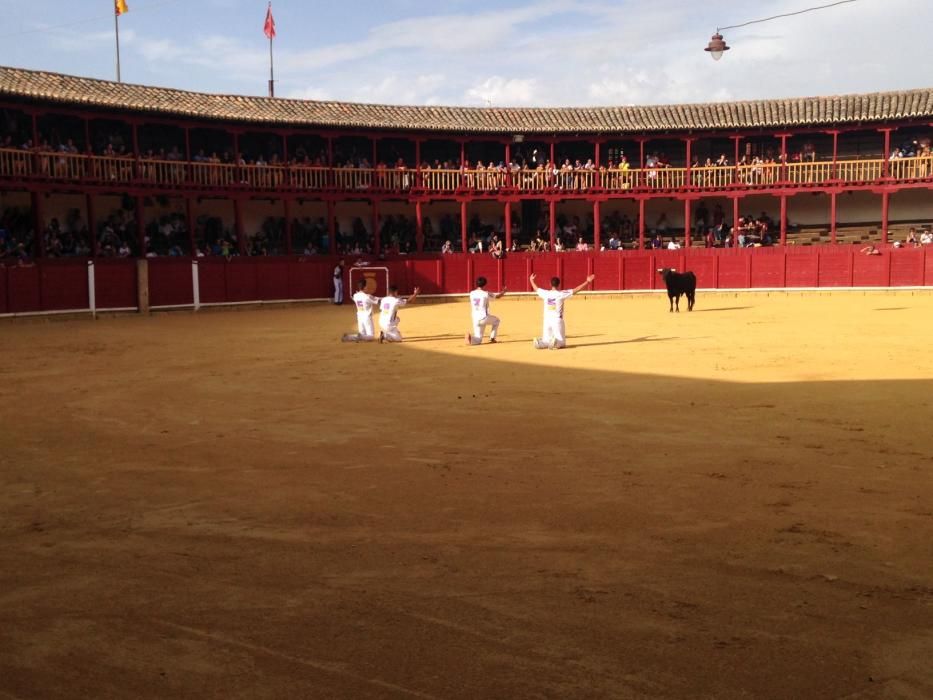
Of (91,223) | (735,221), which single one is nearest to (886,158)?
(735,221)

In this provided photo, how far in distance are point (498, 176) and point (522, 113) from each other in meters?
3.91

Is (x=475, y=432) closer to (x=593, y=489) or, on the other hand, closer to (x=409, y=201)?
(x=593, y=489)

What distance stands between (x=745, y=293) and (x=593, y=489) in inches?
1120

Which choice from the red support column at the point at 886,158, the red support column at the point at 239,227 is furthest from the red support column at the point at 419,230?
the red support column at the point at 886,158

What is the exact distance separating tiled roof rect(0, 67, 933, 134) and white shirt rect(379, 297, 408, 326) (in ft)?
52.0

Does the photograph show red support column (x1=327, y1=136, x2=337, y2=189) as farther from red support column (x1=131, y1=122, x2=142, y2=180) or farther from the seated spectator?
red support column (x1=131, y1=122, x2=142, y2=180)

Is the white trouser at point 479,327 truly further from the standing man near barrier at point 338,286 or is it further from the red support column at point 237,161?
the red support column at point 237,161

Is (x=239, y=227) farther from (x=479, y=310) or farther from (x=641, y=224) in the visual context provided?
(x=479, y=310)

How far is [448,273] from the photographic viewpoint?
111 ft

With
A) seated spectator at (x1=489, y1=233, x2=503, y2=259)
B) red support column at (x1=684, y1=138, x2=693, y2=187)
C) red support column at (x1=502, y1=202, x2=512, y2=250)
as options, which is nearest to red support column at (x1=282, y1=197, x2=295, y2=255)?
seated spectator at (x1=489, y1=233, x2=503, y2=259)

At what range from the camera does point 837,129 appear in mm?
34719

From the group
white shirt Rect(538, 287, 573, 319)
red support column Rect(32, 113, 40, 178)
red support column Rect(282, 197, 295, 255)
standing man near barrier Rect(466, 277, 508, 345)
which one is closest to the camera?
white shirt Rect(538, 287, 573, 319)

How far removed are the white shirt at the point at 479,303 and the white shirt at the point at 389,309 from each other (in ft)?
4.01

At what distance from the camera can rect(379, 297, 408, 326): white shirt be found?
A: 1608 cm
